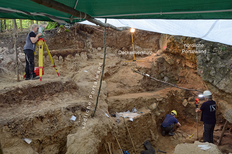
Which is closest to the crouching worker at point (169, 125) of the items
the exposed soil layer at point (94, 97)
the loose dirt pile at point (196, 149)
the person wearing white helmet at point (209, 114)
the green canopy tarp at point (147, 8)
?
the exposed soil layer at point (94, 97)

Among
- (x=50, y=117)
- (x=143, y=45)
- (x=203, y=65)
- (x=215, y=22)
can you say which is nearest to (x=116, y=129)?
(x=50, y=117)

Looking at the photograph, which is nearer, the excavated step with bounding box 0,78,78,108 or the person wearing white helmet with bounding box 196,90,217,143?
the excavated step with bounding box 0,78,78,108

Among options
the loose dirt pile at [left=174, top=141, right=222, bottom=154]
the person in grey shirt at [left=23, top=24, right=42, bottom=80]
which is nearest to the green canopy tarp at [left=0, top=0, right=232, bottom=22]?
the person in grey shirt at [left=23, top=24, right=42, bottom=80]

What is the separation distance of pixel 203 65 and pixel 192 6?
468cm

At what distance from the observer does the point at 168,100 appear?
7.67 meters

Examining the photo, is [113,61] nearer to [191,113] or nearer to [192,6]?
[191,113]

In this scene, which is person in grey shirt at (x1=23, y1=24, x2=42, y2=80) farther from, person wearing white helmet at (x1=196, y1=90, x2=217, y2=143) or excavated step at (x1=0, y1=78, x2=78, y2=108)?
person wearing white helmet at (x1=196, y1=90, x2=217, y2=143)

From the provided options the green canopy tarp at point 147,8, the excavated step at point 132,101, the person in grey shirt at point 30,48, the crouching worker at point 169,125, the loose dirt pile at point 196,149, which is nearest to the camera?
the green canopy tarp at point 147,8

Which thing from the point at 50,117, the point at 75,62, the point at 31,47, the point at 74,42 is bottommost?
the point at 50,117

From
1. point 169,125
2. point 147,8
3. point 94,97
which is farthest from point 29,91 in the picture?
point 169,125

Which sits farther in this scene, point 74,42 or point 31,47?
point 74,42

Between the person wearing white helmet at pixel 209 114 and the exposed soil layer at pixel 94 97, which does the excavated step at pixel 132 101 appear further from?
the person wearing white helmet at pixel 209 114

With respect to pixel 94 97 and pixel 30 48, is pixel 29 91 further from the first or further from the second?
pixel 94 97

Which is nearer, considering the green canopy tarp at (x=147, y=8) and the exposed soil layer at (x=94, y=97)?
the green canopy tarp at (x=147, y=8)
